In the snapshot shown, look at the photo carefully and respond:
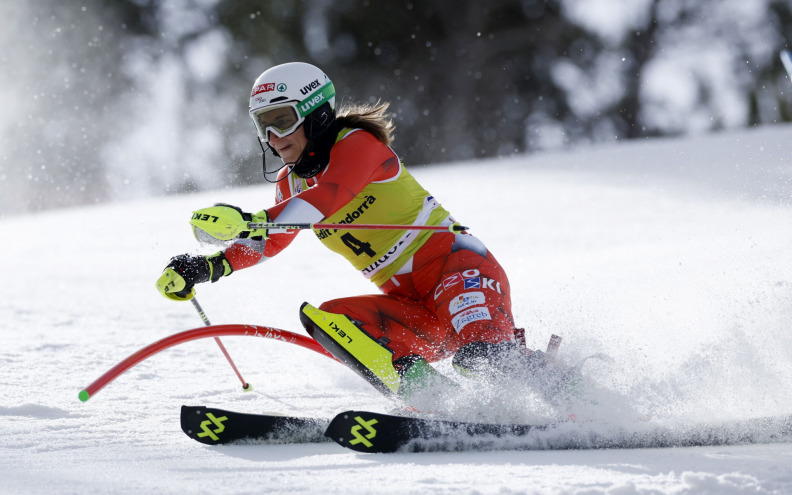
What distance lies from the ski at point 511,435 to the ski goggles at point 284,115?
3.89 ft

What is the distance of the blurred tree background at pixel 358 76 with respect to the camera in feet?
56.9

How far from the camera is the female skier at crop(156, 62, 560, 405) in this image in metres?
3.03

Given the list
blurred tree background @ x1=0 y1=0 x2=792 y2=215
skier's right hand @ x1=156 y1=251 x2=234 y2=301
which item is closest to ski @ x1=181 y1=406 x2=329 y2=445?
skier's right hand @ x1=156 y1=251 x2=234 y2=301

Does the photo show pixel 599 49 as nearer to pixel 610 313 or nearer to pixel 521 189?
pixel 521 189

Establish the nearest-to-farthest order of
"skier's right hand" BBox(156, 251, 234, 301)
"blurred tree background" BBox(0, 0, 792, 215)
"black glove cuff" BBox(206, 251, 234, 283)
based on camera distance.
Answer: "skier's right hand" BBox(156, 251, 234, 301), "black glove cuff" BBox(206, 251, 234, 283), "blurred tree background" BBox(0, 0, 792, 215)

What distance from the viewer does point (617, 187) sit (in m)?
9.98

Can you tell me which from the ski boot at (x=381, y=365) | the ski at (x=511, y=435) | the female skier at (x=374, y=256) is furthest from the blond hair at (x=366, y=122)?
the ski at (x=511, y=435)

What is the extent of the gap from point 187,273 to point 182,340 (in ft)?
0.82

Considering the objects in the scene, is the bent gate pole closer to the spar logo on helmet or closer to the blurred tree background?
the spar logo on helmet

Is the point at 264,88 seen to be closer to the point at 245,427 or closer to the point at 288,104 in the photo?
the point at 288,104

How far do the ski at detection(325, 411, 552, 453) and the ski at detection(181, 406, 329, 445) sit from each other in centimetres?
22

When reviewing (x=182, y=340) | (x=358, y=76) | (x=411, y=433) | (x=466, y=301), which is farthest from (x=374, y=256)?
(x=358, y=76)

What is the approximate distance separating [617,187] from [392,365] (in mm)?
7477

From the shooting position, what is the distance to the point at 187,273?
3.19 m
